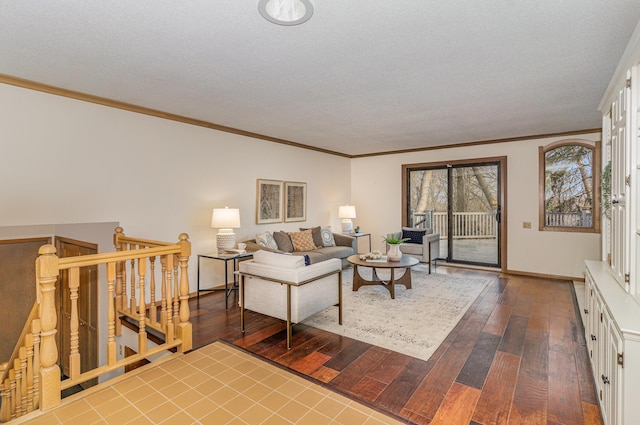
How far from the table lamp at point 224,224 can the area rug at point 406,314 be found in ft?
5.44

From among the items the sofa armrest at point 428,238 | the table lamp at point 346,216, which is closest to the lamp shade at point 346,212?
the table lamp at point 346,216

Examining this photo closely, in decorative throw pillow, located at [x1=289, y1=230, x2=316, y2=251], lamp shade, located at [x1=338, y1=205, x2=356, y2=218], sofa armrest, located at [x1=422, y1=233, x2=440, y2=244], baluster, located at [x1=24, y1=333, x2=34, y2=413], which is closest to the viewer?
baluster, located at [x1=24, y1=333, x2=34, y2=413]

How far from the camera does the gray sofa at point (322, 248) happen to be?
16.2ft

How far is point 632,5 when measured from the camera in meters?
1.93

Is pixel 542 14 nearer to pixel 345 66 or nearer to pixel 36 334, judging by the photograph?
pixel 345 66

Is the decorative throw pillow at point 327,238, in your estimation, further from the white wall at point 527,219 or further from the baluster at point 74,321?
the baluster at point 74,321

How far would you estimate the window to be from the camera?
5195mm

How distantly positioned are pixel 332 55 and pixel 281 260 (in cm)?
188

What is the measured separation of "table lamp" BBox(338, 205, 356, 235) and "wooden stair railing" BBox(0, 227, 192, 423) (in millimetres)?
4380

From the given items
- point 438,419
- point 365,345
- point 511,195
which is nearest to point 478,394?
point 438,419

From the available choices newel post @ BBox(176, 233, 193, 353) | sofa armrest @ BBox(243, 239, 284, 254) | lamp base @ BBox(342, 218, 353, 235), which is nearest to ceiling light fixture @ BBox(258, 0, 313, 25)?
newel post @ BBox(176, 233, 193, 353)

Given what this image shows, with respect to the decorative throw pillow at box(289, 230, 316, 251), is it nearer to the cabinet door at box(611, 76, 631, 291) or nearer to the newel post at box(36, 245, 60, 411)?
the newel post at box(36, 245, 60, 411)

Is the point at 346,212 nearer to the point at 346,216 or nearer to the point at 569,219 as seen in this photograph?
the point at 346,216

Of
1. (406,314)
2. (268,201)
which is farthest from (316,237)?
(406,314)
